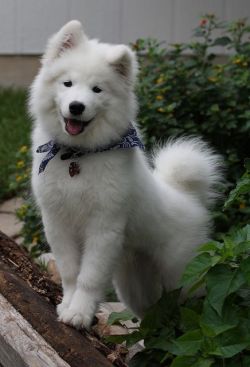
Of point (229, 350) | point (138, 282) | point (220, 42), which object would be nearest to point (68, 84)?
point (138, 282)

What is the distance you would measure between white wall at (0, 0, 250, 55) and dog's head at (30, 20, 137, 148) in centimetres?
472

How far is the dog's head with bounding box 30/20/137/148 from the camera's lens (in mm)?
3078

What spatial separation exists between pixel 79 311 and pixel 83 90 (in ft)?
2.94

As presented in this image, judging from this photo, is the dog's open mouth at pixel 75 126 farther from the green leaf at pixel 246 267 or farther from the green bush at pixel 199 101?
the green bush at pixel 199 101

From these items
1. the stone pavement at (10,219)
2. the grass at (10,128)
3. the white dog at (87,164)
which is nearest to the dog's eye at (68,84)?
the white dog at (87,164)

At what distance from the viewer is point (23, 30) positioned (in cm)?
830

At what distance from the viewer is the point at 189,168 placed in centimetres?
374

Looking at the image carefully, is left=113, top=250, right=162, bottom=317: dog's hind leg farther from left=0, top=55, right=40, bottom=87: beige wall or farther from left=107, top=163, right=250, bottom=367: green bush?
left=0, top=55, right=40, bottom=87: beige wall

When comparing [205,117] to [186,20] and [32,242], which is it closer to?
[32,242]

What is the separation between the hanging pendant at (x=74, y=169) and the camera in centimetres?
321

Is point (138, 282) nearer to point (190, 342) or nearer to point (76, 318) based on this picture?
point (76, 318)

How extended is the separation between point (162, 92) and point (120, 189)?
2.06 m

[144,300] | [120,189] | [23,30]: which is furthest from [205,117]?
[23,30]

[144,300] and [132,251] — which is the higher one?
[132,251]
